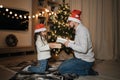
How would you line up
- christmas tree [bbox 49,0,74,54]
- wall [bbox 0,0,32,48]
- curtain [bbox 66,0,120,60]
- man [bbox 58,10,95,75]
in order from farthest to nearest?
curtain [bbox 66,0,120,60]
wall [bbox 0,0,32,48]
christmas tree [bbox 49,0,74,54]
man [bbox 58,10,95,75]

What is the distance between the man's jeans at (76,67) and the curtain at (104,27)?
239cm

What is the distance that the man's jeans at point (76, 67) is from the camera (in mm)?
2863

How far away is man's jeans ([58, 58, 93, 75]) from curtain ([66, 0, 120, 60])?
239cm

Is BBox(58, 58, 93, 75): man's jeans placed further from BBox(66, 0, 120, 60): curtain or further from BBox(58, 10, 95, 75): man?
BBox(66, 0, 120, 60): curtain

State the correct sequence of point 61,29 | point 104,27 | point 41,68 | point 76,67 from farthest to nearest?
point 104,27 < point 61,29 < point 41,68 < point 76,67

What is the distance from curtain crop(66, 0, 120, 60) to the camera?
516 cm

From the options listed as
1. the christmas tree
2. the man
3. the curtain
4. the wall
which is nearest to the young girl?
the man

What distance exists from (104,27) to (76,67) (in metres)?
2.69

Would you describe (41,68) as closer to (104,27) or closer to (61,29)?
(61,29)

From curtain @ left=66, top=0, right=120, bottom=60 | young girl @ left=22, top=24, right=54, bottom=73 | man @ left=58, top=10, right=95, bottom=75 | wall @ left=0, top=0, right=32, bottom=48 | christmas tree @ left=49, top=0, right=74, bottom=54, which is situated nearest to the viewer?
man @ left=58, top=10, right=95, bottom=75

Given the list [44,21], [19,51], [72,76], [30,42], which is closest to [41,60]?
[72,76]

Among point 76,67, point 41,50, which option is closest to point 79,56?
point 76,67

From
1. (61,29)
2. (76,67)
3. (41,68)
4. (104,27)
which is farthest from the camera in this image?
(104,27)

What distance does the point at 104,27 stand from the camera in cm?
524
